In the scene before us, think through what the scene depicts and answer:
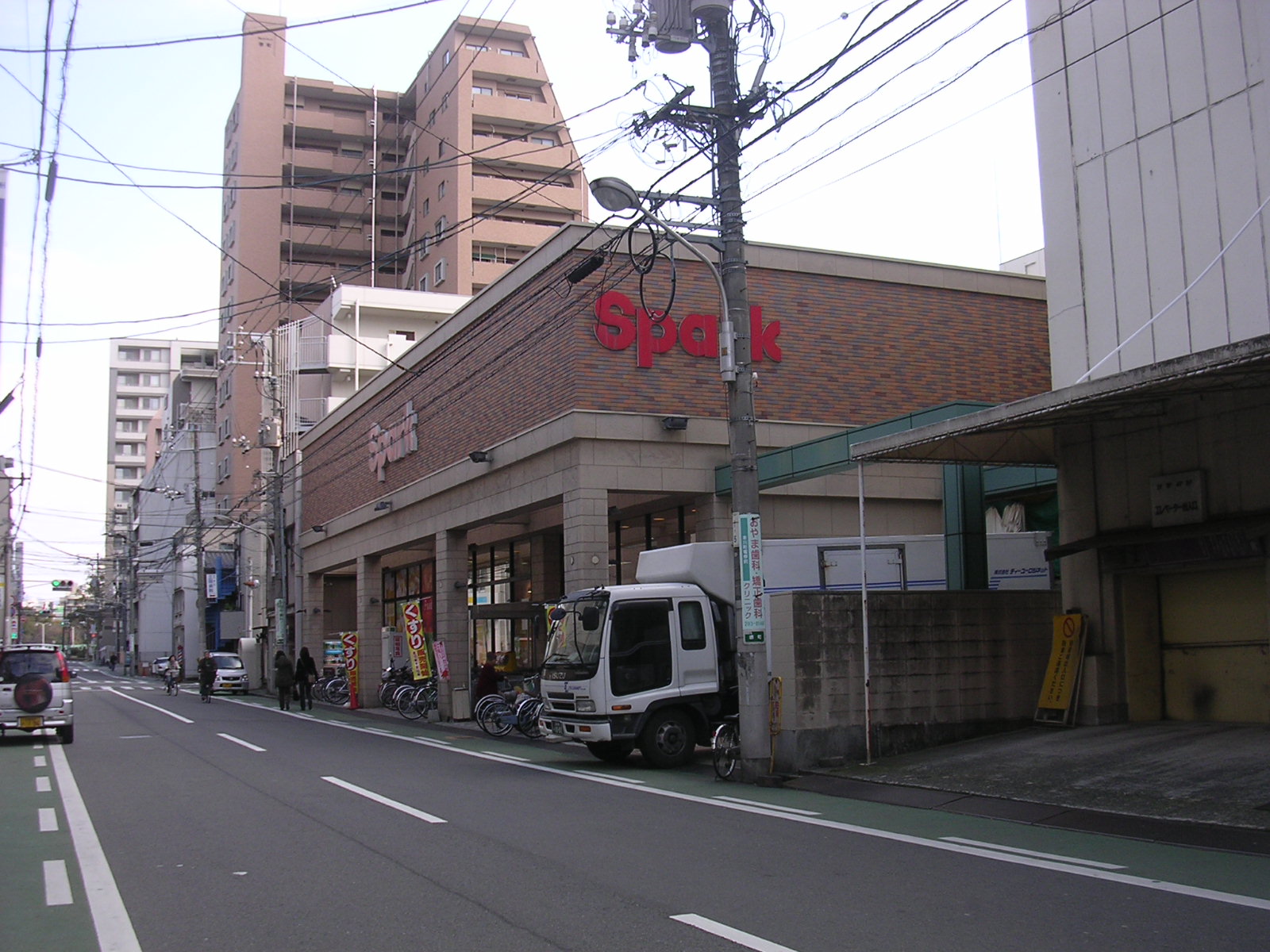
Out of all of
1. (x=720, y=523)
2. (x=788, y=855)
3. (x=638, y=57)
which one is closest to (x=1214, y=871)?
(x=788, y=855)

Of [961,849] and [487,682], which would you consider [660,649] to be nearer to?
[961,849]

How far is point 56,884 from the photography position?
28.1ft

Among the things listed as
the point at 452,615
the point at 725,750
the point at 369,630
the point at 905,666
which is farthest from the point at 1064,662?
the point at 369,630

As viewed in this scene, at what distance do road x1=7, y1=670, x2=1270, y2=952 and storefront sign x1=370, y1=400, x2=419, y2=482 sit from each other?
16719 mm

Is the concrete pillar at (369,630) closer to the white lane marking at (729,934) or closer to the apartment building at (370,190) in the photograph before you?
the apartment building at (370,190)

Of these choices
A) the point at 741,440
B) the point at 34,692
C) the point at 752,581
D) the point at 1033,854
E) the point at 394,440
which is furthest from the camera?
the point at 394,440

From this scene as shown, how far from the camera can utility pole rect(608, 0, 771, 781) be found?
1463cm

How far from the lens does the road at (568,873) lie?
6.91 m

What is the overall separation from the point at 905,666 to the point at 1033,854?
652cm

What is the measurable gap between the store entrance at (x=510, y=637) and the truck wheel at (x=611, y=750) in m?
8.91

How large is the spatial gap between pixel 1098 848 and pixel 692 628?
8.01m

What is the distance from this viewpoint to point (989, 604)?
16562 mm

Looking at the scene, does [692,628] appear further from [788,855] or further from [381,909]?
[381,909]

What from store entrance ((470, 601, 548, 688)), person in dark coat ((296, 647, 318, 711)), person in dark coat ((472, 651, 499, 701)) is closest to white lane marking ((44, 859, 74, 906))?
person in dark coat ((472, 651, 499, 701))
